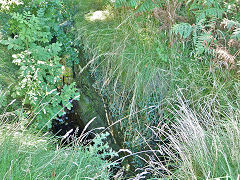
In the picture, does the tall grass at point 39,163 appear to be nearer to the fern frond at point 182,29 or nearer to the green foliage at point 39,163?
the green foliage at point 39,163

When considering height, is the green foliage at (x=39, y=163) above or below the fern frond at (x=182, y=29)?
below

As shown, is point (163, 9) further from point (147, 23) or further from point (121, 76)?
point (121, 76)

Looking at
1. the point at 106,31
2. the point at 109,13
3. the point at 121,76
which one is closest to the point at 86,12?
the point at 109,13

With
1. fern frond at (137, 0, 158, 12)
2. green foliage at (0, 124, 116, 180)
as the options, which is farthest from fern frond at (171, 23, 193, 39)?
green foliage at (0, 124, 116, 180)

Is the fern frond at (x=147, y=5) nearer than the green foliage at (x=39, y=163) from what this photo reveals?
No

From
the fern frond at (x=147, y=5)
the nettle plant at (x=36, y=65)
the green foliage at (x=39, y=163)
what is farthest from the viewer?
the fern frond at (x=147, y=5)

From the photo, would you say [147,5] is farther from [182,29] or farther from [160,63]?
[160,63]

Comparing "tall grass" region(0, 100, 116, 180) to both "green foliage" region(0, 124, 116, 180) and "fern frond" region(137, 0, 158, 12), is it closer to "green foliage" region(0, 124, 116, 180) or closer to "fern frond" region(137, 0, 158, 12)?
"green foliage" region(0, 124, 116, 180)

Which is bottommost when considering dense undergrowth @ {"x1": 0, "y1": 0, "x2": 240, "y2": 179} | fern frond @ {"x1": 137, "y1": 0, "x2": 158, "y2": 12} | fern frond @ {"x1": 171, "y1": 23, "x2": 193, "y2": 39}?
dense undergrowth @ {"x1": 0, "y1": 0, "x2": 240, "y2": 179}

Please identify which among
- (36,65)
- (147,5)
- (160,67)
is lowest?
(160,67)

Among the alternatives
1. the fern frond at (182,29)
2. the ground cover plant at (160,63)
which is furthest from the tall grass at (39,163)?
the fern frond at (182,29)

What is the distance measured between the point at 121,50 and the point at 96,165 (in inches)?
69.0

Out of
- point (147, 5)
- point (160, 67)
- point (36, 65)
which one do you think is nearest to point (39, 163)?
point (36, 65)

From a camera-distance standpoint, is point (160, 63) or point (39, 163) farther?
point (160, 63)
